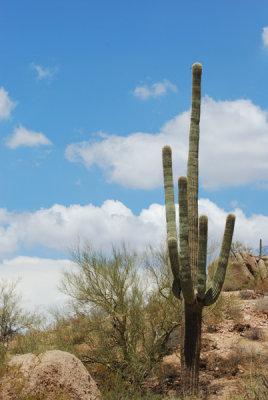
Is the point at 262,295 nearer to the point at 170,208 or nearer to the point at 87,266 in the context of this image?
the point at 87,266

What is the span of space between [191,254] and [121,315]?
4.51 metres

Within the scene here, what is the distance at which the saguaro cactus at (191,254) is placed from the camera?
30.0 feet

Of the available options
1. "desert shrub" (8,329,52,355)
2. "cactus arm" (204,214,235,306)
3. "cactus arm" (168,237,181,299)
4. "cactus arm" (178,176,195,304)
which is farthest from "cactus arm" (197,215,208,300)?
"desert shrub" (8,329,52,355)

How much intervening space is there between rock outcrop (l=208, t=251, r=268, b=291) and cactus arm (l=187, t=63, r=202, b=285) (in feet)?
53.0

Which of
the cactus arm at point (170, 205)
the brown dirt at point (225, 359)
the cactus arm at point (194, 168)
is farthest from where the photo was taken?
the brown dirt at point (225, 359)

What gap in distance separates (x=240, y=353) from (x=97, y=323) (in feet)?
Answer: 16.7

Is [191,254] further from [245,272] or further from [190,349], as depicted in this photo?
[245,272]

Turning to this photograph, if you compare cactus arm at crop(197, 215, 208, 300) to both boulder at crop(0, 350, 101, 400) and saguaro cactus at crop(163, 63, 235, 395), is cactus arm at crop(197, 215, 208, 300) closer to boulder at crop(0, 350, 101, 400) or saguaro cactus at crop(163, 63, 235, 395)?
saguaro cactus at crop(163, 63, 235, 395)

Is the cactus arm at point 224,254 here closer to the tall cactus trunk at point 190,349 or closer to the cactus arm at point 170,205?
the tall cactus trunk at point 190,349

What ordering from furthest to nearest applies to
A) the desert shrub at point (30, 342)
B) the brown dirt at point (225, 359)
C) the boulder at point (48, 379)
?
1. the desert shrub at point (30, 342)
2. the brown dirt at point (225, 359)
3. the boulder at point (48, 379)

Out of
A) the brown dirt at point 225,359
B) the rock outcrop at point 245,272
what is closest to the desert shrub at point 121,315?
the brown dirt at point 225,359

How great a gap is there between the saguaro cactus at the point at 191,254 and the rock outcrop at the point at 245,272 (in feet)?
52.1

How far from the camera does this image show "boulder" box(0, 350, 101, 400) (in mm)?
8328

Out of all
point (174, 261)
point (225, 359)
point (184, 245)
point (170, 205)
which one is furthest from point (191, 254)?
point (225, 359)
